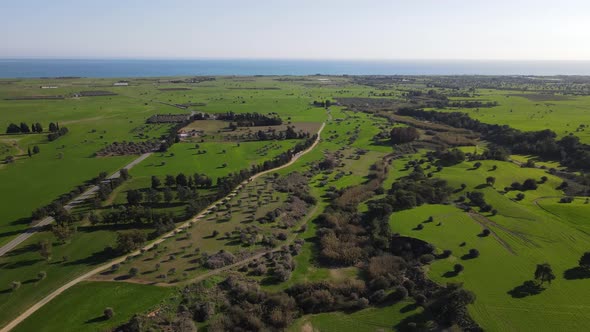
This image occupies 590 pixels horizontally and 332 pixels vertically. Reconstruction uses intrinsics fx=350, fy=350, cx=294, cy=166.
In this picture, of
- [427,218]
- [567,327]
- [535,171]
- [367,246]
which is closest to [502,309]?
[567,327]

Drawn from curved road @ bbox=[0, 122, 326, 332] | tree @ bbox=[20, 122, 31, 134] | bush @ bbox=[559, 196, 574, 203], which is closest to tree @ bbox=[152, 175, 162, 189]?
curved road @ bbox=[0, 122, 326, 332]

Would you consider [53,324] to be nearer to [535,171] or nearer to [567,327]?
[567,327]

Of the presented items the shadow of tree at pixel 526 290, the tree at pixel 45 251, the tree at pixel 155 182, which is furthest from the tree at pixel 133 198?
the shadow of tree at pixel 526 290

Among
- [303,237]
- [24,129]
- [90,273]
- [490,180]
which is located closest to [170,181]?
[90,273]

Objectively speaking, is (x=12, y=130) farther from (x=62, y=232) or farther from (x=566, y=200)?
(x=566, y=200)

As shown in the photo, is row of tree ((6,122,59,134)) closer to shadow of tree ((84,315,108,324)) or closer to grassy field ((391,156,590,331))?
shadow of tree ((84,315,108,324))

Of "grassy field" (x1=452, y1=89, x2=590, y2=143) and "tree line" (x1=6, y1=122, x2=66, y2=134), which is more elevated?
"grassy field" (x1=452, y1=89, x2=590, y2=143)
